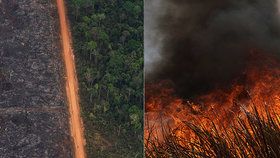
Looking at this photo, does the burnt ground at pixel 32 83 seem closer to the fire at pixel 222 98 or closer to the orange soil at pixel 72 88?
the orange soil at pixel 72 88

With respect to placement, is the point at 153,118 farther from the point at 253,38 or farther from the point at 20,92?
the point at 20,92

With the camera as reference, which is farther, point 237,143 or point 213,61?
point 213,61

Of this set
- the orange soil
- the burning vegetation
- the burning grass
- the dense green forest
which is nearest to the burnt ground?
the orange soil

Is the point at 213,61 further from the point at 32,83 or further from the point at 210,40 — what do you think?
the point at 32,83

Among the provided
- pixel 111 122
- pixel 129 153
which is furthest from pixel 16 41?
pixel 129 153

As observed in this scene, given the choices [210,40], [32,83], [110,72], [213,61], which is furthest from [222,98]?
[32,83]

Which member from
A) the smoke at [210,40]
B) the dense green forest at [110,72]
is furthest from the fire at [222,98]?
the dense green forest at [110,72]
